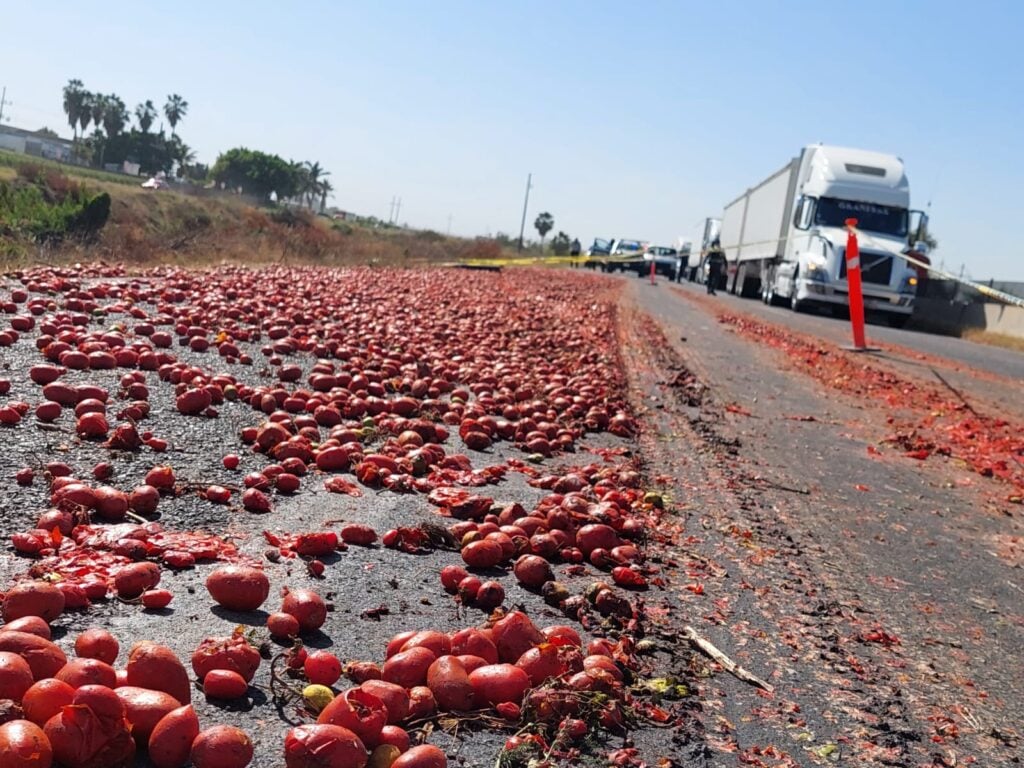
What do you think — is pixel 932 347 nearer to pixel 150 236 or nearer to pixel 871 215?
pixel 871 215

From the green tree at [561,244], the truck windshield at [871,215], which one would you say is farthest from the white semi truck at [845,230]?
the green tree at [561,244]

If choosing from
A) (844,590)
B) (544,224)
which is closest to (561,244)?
(544,224)

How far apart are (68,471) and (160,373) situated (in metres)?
2.31

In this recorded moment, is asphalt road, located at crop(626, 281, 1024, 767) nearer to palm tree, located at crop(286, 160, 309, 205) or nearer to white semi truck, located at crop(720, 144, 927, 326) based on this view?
white semi truck, located at crop(720, 144, 927, 326)

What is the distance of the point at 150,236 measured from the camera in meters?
25.1

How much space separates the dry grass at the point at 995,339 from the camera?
24381 mm

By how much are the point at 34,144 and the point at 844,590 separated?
303ft

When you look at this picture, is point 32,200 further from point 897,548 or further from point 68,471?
point 897,548

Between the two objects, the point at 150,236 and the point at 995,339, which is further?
→ the point at 995,339

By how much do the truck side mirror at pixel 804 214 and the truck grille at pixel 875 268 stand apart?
1.57 metres

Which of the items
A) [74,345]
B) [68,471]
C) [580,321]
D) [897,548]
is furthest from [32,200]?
[897,548]

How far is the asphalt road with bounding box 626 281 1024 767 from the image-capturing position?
111 inches

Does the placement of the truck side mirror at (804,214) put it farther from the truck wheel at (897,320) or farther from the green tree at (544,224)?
the green tree at (544,224)

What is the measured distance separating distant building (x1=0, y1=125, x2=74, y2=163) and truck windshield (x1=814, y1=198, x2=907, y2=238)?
2669 inches
